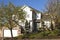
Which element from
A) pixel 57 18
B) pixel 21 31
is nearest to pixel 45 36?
pixel 57 18

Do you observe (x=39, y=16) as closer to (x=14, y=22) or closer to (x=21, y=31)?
(x=21, y=31)

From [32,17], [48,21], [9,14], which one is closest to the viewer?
[9,14]

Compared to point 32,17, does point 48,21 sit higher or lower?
lower

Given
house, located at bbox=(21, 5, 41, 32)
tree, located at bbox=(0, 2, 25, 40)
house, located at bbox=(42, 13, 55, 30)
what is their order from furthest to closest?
house, located at bbox=(21, 5, 41, 32), house, located at bbox=(42, 13, 55, 30), tree, located at bbox=(0, 2, 25, 40)

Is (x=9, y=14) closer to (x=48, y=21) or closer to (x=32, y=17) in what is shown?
(x=48, y=21)

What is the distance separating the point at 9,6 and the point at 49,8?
A: 10.7 meters

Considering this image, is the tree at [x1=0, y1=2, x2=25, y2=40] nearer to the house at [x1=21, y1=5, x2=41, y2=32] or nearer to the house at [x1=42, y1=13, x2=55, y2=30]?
the house at [x1=42, y1=13, x2=55, y2=30]

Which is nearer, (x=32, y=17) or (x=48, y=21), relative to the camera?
(x=48, y=21)

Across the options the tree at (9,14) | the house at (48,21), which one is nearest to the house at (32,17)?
the house at (48,21)

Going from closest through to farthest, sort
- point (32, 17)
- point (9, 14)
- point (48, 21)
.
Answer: point (9, 14), point (48, 21), point (32, 17)

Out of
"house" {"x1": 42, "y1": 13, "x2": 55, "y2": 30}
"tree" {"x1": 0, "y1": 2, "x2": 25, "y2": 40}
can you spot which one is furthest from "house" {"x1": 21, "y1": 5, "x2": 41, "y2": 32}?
"tree" {"x1": 0, "y1": 2, "x2": 25, "y2": 40}

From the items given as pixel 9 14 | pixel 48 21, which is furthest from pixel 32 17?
pixel 9 14

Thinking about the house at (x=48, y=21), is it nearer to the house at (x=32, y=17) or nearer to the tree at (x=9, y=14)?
the house at (x=32, y=17)

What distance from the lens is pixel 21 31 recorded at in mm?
52031
